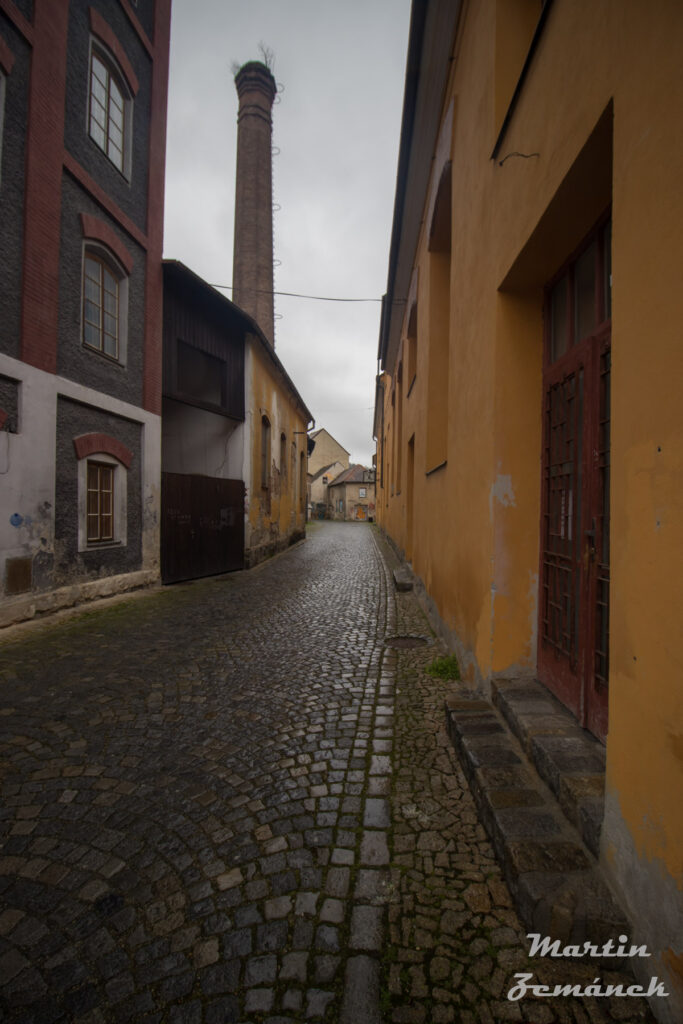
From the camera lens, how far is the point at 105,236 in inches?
299

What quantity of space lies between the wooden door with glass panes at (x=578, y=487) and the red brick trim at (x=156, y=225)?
7.71 metres

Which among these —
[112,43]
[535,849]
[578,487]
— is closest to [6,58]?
[112,43]

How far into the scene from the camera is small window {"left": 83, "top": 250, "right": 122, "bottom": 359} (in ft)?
24.6

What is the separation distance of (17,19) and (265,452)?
30.5ft

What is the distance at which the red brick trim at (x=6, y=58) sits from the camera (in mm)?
5758

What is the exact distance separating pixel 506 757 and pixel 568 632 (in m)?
0.76

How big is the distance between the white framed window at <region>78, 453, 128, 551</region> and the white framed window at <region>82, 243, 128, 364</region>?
1838mm

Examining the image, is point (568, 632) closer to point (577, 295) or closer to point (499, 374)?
point (499, 374)

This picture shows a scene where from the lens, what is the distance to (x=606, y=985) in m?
1.44

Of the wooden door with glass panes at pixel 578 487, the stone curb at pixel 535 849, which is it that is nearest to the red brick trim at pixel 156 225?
the wooden door with glass panes at pixel 578 487

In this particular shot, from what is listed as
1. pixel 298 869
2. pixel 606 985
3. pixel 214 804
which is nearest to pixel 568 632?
pixel 606 985

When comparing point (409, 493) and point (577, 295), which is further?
point (409, 493)

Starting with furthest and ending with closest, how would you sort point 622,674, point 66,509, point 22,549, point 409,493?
1. point 409,493
2. point 66,509
3. point 22,549
4. point 622,674

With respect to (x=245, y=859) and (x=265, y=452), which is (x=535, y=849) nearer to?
(x=245, y=859)
